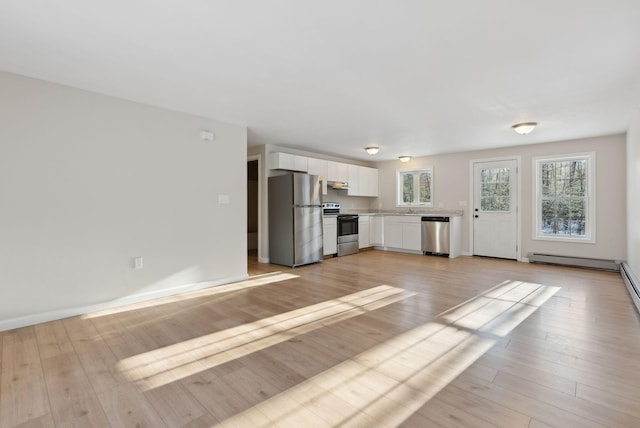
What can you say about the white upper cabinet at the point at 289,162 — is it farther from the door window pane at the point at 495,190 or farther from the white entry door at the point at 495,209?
the door window pane at the point at 495,190

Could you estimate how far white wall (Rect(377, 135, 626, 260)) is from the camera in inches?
206

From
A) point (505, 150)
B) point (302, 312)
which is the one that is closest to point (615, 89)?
point (505, 150)

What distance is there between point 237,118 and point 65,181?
6.82 ft

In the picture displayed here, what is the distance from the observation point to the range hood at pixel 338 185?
7.04 metres

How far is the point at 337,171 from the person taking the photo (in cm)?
707

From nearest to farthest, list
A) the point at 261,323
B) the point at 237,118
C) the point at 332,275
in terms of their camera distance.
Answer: the point at 261,323 < the point at 237,118 < the point at 332,275

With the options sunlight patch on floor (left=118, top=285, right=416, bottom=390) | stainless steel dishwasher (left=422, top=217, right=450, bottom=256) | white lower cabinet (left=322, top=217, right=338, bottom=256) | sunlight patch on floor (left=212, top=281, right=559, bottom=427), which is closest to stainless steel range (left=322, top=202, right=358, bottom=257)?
white lower cabinet (left=322, top=217, right=338, bottom=256)

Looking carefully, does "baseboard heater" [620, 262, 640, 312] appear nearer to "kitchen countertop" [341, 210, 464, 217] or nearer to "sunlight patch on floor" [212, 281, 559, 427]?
"sunlight patch on floor" [212, 281, 559, 427]

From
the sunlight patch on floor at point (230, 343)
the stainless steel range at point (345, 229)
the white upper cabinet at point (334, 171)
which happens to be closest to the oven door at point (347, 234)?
the stainless steel range at point (345, 229)

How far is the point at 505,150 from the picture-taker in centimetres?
635

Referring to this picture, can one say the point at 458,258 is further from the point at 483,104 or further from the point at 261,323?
the point at 261,323

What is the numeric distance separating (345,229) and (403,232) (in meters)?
1.47

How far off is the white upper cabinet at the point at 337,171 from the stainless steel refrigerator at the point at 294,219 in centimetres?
88

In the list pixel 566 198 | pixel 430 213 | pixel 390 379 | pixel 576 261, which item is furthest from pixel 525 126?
pixel 390 379
